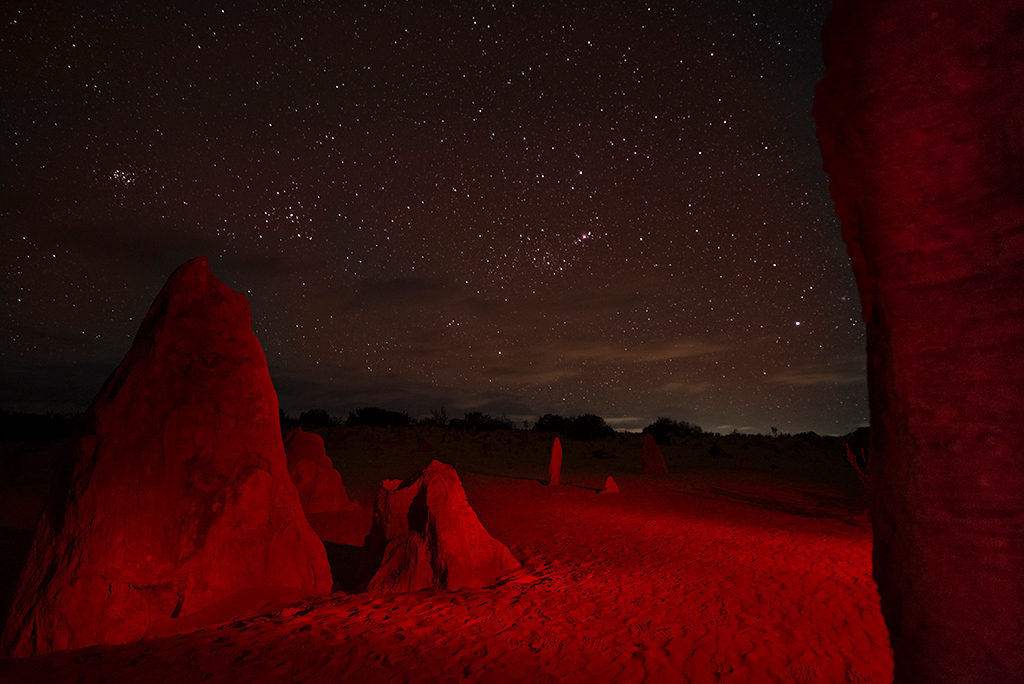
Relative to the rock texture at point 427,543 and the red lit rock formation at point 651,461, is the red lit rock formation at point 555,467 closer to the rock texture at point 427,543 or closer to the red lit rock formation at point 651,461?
the red lit rock formation at point 651,461

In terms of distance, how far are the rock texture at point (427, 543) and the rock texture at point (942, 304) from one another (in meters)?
5.98

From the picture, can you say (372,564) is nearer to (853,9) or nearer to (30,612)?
(30,612)

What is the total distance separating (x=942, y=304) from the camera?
6.51ft

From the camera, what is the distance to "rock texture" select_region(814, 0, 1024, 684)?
1.80 m

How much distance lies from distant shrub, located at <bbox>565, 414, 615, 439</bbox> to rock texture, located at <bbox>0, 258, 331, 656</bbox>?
4575cm

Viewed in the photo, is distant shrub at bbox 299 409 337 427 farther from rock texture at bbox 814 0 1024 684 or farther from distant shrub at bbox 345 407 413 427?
rock texture at bbox 814 0 1024 684

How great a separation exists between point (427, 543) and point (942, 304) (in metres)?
6.83

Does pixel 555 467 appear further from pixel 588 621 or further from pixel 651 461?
pixel 588 621

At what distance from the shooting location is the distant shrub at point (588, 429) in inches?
2040

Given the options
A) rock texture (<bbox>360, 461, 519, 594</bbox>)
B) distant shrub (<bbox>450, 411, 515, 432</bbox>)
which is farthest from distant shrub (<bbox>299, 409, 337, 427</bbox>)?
rock texture (<bbox>360, 461, 519, 594</bbox>)

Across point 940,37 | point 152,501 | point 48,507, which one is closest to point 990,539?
point 940,37

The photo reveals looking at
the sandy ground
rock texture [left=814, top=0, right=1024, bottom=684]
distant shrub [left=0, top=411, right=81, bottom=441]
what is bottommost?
distant shrub [left=0, top=411, right=81, bottom=441]

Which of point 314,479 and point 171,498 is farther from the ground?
point 171,498

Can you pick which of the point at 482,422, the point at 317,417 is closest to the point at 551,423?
the point at 482,422
